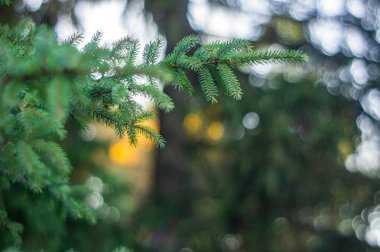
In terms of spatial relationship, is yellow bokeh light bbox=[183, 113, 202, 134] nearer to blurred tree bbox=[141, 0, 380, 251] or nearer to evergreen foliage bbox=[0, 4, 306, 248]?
blurred tree bbox=[141, 0, 380, 251]

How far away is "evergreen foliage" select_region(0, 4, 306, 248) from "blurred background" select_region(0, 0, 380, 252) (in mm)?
3081

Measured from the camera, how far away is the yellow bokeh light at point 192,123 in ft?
18.1

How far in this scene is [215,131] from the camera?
19.9 ft

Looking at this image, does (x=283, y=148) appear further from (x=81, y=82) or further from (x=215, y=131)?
(x=81, y=82)

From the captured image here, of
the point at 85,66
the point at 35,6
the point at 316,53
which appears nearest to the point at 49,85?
the point at 85,66

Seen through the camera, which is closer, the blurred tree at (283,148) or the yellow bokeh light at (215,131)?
the blurred tree at (283,148)

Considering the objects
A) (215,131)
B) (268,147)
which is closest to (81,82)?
(268,147)

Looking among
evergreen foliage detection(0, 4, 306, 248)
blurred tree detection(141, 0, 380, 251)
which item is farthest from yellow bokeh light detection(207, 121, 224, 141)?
evergreen foliage detection(0, 4, 306, 248)

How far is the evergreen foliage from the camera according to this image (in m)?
1.17

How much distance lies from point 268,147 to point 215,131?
0.93 m

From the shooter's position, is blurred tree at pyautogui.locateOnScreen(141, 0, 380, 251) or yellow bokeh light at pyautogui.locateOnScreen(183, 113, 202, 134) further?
yellow bokeh light at pyautogui.locateOnScreen(183, 113, 202, 134)

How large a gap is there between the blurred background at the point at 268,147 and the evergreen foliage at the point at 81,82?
3.08 meters

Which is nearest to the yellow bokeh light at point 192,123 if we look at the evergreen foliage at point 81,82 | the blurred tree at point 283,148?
the blurred tree at point 283,148

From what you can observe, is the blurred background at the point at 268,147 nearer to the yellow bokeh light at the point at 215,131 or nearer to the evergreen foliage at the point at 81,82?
the yellow bokeh light at the point at 215,131
